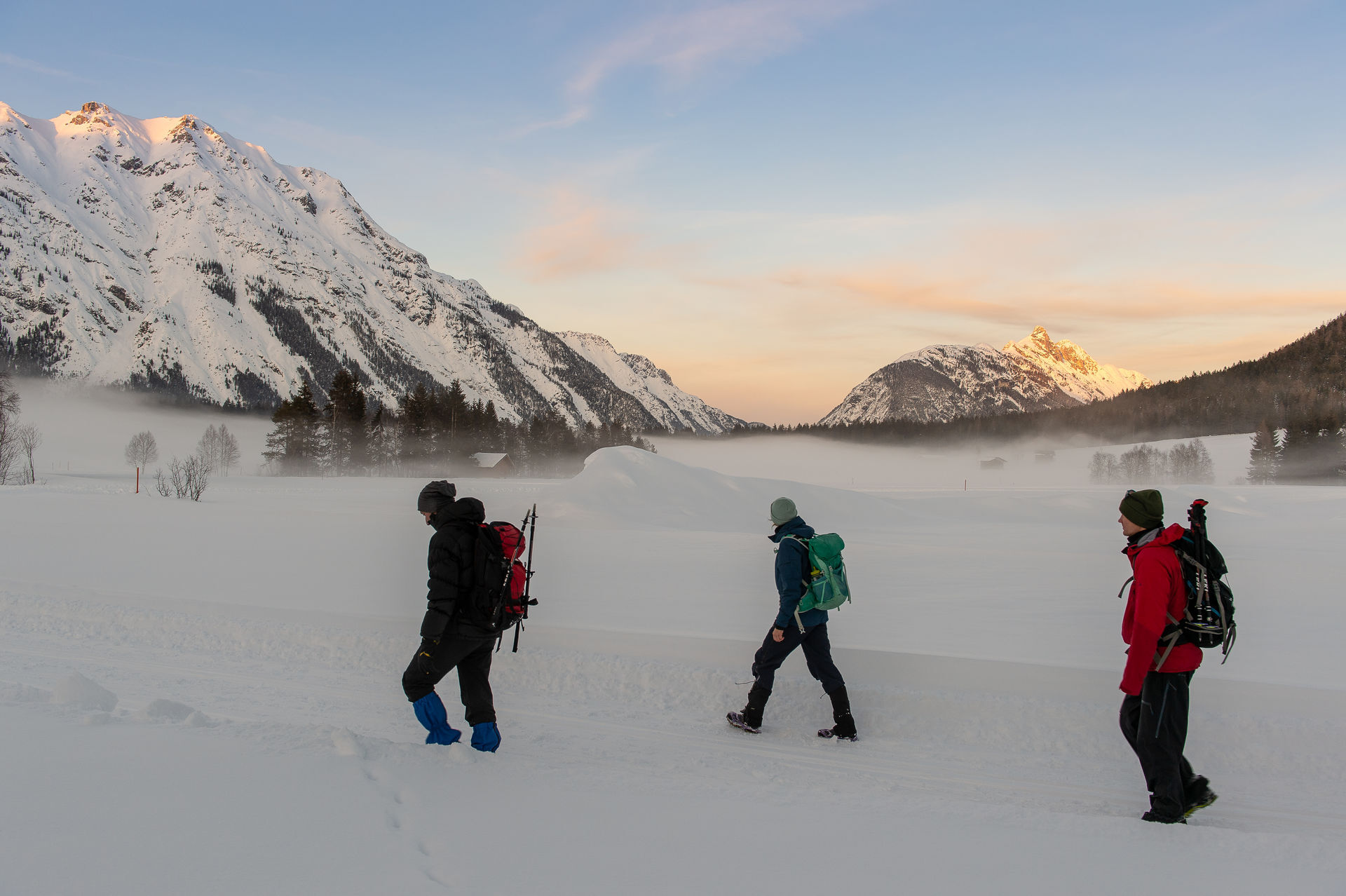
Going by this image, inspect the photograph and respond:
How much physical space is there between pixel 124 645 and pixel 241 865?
735 centimetres

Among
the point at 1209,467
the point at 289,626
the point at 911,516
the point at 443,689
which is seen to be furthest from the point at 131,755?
the point at 1209,467

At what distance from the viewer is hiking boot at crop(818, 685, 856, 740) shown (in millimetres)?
6098

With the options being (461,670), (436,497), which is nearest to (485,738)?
(461,670)

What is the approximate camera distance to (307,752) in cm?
382

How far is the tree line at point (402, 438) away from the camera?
2509 inches

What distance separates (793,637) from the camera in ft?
19.8

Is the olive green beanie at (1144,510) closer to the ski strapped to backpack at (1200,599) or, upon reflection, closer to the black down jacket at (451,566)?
the ski strapped to backpack at (1200,599)

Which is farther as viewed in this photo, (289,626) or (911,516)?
(911,516)

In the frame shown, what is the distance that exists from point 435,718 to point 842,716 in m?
3.21

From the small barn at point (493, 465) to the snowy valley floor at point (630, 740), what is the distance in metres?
58.6

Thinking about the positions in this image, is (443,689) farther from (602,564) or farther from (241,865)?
(602,564)

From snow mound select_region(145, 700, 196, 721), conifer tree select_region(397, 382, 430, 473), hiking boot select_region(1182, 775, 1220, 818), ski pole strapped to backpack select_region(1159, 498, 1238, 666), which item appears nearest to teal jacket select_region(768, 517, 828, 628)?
ski pole strapped to backpack select_region(1159, 498, 1238, 666)

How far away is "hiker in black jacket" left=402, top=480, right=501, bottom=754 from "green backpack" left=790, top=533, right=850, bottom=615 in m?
2.46

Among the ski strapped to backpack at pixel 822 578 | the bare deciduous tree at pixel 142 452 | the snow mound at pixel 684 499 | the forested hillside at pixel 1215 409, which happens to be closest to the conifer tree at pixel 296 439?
the bare deciduous tree at pixel 142 452
